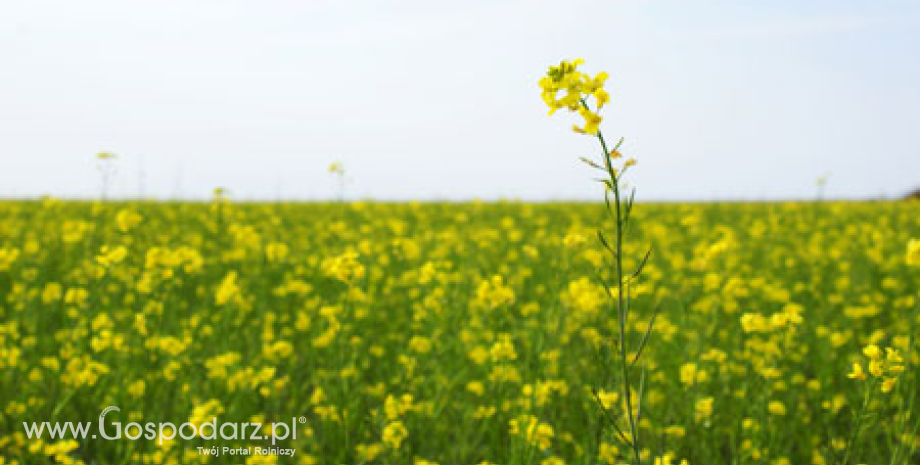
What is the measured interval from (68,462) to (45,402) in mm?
786

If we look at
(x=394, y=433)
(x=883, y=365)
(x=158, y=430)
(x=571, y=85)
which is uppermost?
(x=571, y=85)

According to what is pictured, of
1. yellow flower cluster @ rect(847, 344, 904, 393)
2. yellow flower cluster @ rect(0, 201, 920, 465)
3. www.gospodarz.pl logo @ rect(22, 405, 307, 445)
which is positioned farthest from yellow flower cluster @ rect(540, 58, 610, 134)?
www.gospodarz.pl logo @ rect(22, 405, 307, 445)

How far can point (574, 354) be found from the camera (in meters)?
4.20

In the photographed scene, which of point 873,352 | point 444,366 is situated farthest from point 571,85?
point 444,366

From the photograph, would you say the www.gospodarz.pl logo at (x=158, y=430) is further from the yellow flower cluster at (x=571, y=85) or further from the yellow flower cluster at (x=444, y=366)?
the yellow flower cluster at (x=571, y=85)

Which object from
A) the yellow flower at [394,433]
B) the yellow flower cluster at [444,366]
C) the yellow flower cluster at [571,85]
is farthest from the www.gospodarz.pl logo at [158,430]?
the yellow flower cluster at [571,85]

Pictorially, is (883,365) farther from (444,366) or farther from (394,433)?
(444,366)

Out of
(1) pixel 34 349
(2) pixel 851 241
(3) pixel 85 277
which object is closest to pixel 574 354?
(1) pixel 34 349

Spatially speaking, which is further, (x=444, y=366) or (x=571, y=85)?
(x=444, y=366)

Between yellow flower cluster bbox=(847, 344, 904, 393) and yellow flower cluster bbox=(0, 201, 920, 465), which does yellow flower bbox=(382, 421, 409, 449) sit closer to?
yellow flower cluster bbox=(0, 201, 920, 465)

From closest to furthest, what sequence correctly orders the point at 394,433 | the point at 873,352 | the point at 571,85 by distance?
1. the point at 571,85
2. the point at 873,352
3. the point at 394,433

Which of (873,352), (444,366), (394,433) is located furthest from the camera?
(444,366)

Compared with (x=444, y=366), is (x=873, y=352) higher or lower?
higher

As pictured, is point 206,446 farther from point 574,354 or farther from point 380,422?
point 574,354
